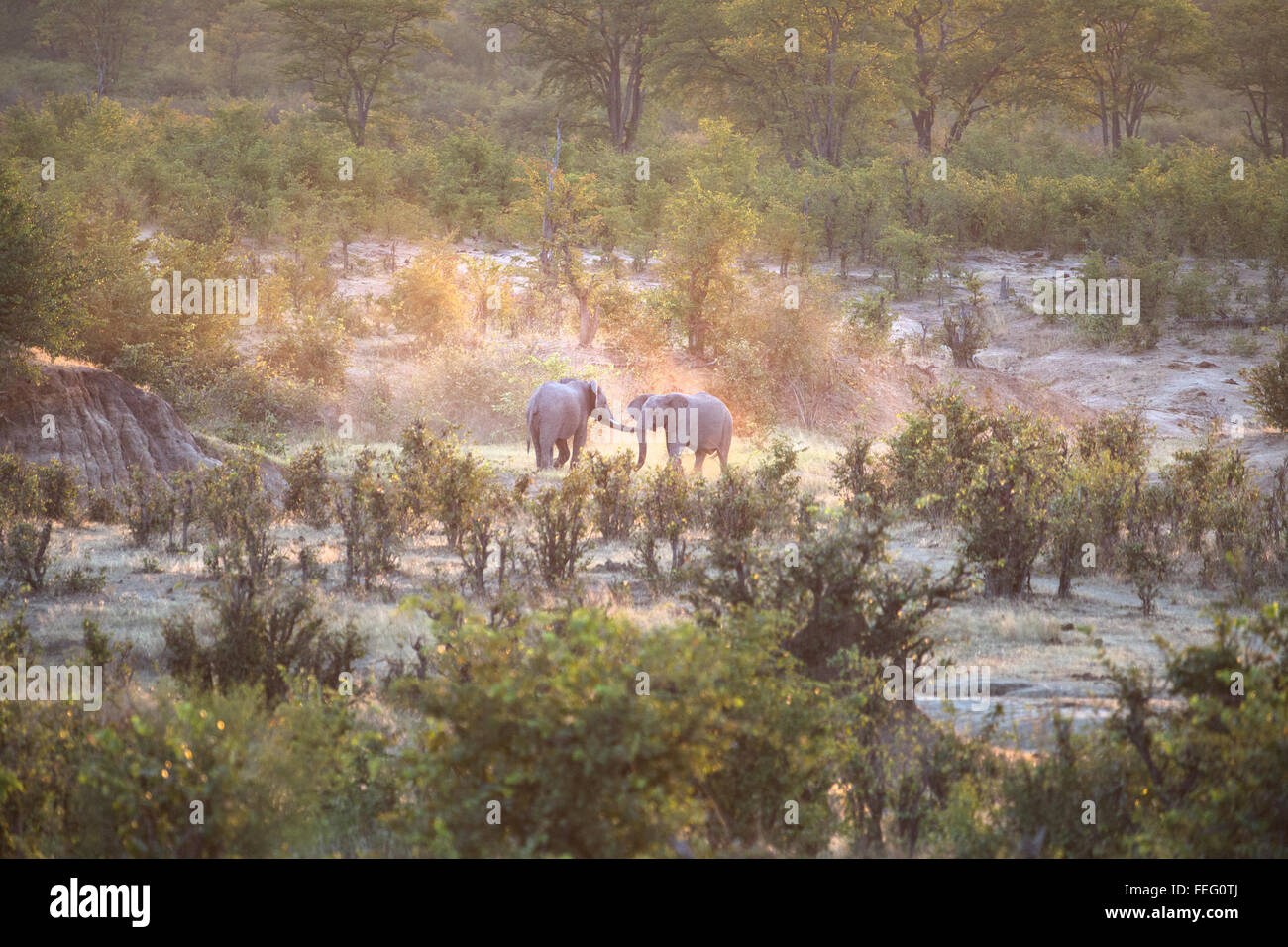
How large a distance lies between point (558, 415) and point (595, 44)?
27.9 m

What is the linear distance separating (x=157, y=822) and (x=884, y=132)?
3987cm

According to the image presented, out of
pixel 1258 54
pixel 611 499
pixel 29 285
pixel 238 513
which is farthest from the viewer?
pixel 1258 54

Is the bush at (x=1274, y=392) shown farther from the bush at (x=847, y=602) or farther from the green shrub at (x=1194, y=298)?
the bush at (x=847, y=602)

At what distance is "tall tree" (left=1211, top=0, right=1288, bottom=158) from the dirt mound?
3559cm

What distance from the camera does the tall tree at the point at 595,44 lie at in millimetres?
37969

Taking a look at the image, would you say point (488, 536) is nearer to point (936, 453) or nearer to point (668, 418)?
point (936, 453)

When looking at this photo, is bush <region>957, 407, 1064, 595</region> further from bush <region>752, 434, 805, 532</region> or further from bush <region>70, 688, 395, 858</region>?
bush <region>70, 688, 395, 858</region>

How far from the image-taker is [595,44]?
38375mm

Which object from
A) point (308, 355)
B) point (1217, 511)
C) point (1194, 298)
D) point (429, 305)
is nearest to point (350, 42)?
point (429, 305)

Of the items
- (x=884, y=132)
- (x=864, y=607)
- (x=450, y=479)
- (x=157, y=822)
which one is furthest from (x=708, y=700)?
(x=884, y=132)

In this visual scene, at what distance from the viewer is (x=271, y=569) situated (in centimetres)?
844

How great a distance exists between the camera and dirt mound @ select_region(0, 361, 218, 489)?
11648mm

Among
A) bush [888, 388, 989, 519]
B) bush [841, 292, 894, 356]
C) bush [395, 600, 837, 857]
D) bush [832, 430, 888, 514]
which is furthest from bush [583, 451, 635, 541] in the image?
bush [841, 292, 894, 356]

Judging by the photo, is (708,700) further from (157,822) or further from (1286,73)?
(1286,73)
